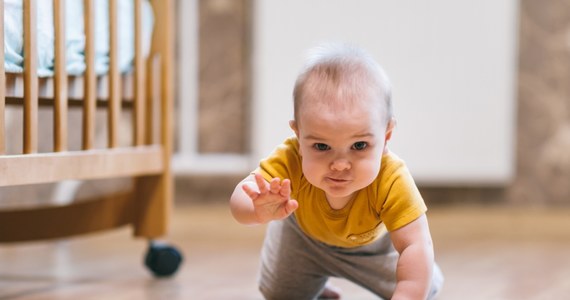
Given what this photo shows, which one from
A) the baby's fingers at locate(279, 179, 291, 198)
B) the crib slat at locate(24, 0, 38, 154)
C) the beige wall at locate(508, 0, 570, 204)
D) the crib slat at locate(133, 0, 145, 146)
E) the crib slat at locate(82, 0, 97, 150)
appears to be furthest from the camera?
the beige wall at locate(508, 0, 570, 204)

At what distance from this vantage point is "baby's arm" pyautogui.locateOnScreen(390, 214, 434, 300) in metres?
0.92

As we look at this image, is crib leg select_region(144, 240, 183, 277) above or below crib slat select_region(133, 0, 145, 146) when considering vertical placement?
below

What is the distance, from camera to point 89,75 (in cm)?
123

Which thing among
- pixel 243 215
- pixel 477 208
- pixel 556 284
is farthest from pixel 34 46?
pixel 477 208

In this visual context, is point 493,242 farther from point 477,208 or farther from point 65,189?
point 65,189

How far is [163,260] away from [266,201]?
1.81 ft

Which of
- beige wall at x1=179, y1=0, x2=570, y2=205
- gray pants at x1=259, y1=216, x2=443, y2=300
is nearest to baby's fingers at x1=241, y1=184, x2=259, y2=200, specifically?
gray pants at x1=259, y1=216, x2=443, y2=300

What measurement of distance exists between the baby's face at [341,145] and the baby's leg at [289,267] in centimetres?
22

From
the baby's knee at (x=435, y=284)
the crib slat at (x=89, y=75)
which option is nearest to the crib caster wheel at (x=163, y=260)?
the crib slat at (x=89, y=75)

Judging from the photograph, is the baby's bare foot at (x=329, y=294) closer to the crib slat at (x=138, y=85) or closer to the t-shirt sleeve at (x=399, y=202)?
the t-shirt sleeve at (x=399, y=202)

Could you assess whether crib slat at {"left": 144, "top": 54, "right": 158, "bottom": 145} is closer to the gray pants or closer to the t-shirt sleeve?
the gray pants

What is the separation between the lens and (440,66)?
7.30 feet

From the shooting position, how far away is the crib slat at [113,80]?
4.17 ft

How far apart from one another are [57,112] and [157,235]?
37cm
